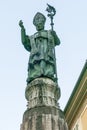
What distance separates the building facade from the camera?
19094mm

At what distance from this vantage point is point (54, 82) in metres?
11.4

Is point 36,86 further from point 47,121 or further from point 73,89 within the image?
point 73,89

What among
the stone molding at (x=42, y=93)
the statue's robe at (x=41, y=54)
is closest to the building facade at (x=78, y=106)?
the statue's robe at (x=41, y=54)

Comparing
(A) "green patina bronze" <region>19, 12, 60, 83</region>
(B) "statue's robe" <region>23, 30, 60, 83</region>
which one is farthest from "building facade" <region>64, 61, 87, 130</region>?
(B) "statue's robe" <region>23, 30, 60, 83</region>

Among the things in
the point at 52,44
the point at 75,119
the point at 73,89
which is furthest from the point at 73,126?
the point at 52,44

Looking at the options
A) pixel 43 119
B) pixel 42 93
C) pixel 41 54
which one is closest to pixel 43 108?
pixel 43 119

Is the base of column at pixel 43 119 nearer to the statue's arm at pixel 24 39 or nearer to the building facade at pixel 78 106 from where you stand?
the statue's arm at pixel 24 39

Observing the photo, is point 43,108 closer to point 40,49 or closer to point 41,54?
point 41,54

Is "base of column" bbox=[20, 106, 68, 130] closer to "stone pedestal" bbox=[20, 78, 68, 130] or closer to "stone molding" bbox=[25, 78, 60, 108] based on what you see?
"stone pedestal" bbox=[20, 78, 68, 130]

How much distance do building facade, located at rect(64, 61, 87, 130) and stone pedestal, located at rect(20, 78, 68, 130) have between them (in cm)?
766

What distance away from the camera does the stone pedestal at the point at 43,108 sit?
1030 centimetres

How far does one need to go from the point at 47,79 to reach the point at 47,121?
1439 millimetres

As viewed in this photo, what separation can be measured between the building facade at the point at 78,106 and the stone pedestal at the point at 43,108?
7665mm

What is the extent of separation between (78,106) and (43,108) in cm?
943
